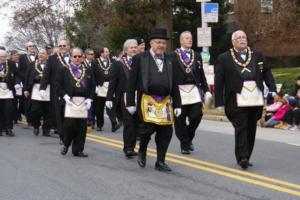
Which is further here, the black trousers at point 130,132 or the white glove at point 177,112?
the black trousers at point 130,132

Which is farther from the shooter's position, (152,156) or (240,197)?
(152,156)

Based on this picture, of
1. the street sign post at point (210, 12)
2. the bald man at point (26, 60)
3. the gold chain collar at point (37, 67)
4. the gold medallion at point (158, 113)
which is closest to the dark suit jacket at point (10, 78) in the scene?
the gold chain collar at point (37, 67)

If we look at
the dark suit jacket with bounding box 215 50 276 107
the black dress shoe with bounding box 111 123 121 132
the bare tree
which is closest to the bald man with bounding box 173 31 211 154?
the dark suit jacket with bounding box 215 50 276 107

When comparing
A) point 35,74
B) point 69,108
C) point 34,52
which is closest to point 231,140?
point 69,108

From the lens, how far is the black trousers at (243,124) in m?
8.44

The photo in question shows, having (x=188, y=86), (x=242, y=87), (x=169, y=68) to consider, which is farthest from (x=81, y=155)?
(x=242, y=87)

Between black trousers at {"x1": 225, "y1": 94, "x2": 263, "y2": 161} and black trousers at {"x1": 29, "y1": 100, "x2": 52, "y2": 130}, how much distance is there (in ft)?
18.0

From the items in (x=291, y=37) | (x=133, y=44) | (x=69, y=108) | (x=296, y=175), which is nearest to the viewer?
(x=296, y=175)

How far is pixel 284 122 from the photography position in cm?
1414

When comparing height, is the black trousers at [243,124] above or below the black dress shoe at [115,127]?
above

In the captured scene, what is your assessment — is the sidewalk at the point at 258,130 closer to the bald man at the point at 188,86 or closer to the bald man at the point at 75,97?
the bald man at the point at 188,86

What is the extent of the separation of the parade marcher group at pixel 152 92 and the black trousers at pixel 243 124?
0.5 inches

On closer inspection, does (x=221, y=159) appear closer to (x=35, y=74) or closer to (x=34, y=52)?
(x=35, y=74)

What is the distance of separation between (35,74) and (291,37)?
16582mm
